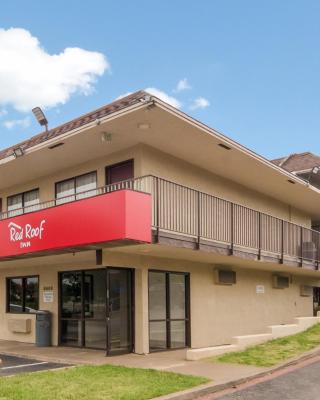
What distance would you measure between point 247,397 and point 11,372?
5152mm

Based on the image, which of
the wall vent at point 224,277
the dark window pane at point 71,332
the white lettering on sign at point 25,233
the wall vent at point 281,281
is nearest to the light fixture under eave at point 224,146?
the wall vent at point 224,277

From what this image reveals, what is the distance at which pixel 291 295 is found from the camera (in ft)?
71.9

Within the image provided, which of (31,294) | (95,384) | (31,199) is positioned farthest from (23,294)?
(95,384)

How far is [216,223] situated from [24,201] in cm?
716

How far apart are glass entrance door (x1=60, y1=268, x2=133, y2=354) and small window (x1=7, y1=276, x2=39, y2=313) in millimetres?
1707

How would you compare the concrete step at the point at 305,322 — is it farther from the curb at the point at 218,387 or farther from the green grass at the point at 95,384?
the green grass at the point at 95,384

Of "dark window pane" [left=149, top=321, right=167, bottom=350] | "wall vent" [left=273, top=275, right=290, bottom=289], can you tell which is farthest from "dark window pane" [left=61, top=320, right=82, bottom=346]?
"wall vent" [left=273, top=275, right=290, bottom=289]

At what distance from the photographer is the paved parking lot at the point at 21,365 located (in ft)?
38.3

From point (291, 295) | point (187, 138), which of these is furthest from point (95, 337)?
point (291, 295)

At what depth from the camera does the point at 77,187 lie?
647 inches

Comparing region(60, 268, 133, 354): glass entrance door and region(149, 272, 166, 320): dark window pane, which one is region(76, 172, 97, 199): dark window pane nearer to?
region(60, 268, 133, 354): glass entrance door

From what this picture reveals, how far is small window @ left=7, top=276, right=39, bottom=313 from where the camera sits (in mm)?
18062

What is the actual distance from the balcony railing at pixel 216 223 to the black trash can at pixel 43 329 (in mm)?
3384

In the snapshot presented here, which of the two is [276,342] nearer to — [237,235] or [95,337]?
[237,235]
